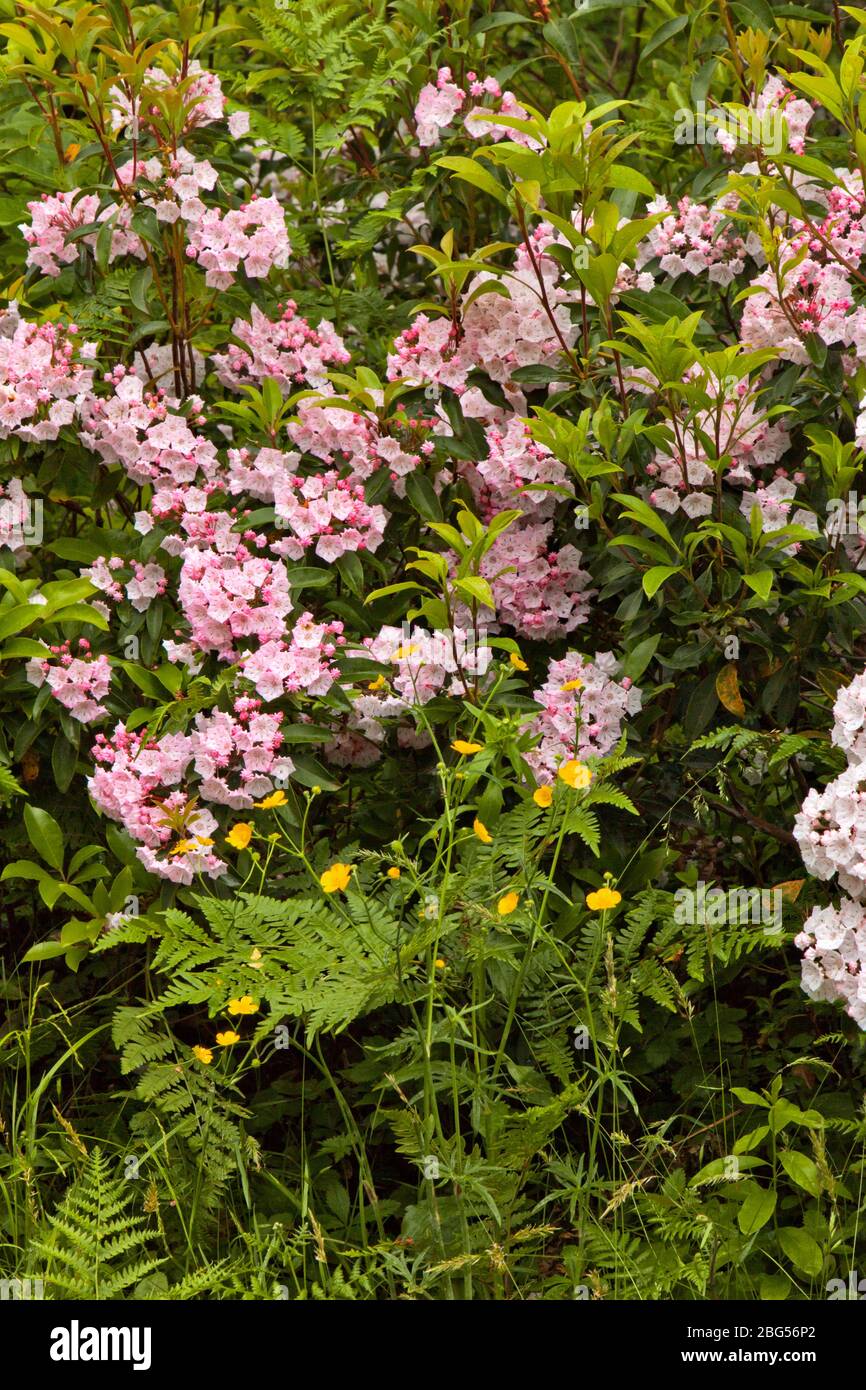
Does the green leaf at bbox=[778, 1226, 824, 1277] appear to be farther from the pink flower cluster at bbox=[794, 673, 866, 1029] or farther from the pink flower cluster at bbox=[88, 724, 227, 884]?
the pink flower cluster at bbox=[88, 724, 227, 884]

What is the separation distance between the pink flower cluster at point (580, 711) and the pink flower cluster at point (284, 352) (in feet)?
2.85

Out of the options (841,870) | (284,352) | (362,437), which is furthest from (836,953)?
(284,352)

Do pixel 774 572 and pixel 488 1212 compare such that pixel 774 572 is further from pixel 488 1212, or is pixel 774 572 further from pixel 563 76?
pixel 563 76

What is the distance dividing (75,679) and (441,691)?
0.72 metres

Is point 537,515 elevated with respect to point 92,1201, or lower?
elevated

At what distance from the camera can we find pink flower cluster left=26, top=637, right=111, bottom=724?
303 centimetres

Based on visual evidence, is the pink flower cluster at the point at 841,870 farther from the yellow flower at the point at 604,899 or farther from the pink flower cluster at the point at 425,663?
the pink flower cluster at the point at 425,663

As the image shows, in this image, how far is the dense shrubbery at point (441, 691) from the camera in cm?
266

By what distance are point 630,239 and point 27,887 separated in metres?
1.91

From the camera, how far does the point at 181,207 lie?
3.27 meters

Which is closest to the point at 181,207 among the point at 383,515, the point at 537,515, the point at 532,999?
the point at 383,515

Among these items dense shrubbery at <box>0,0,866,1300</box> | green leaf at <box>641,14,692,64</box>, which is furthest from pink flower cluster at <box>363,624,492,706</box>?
green leaf at <box>641,14,692,64</box>

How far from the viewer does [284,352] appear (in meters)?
3.42

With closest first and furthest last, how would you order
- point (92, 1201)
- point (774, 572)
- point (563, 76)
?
point (92, 1201) → point (774, 572) → point (563, 76)
